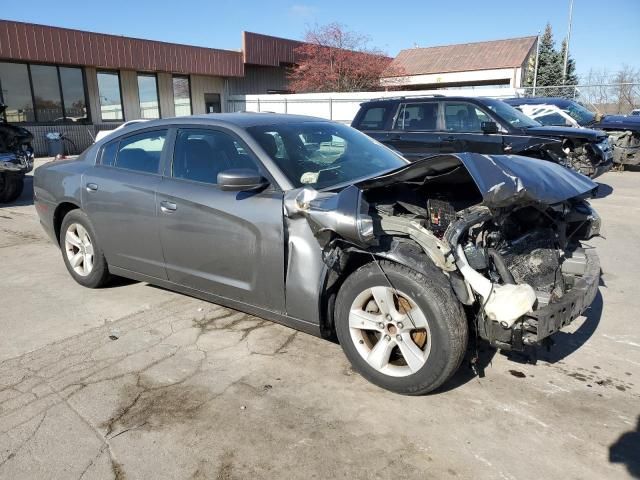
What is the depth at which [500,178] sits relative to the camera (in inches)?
112

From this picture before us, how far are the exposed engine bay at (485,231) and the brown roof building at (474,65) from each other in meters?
32.7

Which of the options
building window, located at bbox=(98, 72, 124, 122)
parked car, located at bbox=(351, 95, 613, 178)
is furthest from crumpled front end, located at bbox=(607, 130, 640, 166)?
building window, located at bbox=(98, 72, 124, 122)

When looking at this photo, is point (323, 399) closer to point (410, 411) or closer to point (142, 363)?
point (410, 411)

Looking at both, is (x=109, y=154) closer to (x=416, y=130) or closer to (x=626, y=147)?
(x=416, y=130)

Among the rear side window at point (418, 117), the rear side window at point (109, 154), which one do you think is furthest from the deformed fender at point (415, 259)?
the rear side window at point (418, 117)

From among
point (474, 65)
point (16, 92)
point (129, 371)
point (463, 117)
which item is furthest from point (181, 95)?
point (129, 371)

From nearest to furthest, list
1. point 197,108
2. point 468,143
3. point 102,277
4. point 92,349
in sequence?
point 92,349 → point 102,277 → point 468,143 → point 197,108

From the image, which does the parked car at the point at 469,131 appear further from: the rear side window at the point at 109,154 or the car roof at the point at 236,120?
the rear side window at the point at 109,154

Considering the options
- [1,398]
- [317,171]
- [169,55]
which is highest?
[169,55]

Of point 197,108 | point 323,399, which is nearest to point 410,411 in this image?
point 323,399

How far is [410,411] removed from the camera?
115 inches

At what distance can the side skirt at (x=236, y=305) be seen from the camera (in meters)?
3.38

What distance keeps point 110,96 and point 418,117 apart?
17.5 metres

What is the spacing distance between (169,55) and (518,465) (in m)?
23.5
